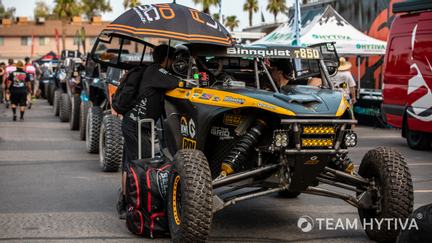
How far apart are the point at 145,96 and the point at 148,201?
1241 millimetres

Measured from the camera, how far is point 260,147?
7.42 m

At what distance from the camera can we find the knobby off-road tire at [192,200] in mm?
6605

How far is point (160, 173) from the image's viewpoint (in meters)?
7.67

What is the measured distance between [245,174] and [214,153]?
759 mm

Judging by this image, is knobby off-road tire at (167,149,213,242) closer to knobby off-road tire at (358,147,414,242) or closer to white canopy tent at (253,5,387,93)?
knobby off-road tire at (358,147,414,242)

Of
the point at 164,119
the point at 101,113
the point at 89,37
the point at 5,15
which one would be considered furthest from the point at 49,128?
the point at 5,15

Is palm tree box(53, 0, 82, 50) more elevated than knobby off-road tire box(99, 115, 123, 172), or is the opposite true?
palm tree box(53, 0, 82, 50)

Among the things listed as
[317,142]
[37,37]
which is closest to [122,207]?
[317,142]

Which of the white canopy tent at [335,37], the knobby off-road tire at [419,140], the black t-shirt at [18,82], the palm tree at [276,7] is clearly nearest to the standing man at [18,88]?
the black t-shirt at [18,82]

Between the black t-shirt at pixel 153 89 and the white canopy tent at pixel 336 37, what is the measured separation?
14216 millimetres

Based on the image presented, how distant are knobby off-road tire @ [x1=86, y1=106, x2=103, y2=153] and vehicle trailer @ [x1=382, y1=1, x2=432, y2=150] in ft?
19.3

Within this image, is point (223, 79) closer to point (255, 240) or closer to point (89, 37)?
point (255, 240)

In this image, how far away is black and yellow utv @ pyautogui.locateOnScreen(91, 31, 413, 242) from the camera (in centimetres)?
688

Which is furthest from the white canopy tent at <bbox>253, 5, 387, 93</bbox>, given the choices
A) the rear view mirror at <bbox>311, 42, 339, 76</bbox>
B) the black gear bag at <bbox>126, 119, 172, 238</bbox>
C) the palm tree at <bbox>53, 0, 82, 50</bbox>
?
the palm tree at <bbox>53, 0, 82, 50</bbox>
